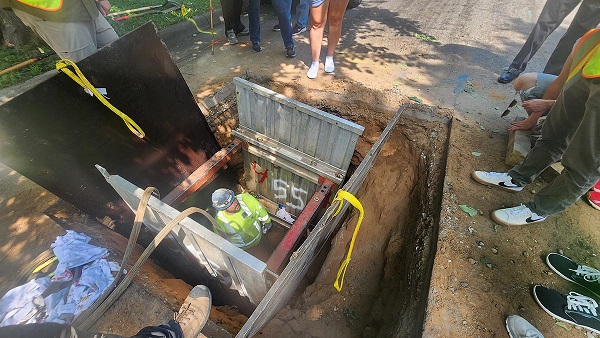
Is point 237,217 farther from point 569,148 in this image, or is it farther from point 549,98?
point 549,98

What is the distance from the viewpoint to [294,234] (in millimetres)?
2830

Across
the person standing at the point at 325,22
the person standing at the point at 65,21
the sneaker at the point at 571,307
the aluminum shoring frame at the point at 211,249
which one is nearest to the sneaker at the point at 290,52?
the person standing at the point at 325,22

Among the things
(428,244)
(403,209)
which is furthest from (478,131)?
(428,244)

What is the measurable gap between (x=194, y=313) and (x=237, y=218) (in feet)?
3.18

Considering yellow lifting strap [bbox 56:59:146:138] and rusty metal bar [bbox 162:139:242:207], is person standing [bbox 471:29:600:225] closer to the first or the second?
rusty metal bar [bbox 162:139:242:207]

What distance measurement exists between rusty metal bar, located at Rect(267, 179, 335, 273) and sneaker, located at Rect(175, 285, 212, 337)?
0.59 meters

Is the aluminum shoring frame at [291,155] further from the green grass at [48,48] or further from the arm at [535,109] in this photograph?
the green grass at [48,48]

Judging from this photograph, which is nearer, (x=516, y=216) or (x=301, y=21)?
(x=516, y=216)

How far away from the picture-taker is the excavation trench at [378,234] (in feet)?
9.22

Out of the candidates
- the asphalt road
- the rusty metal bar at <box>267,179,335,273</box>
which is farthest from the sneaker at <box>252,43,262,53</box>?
the rusty metal bar at <box>267,179,335,273</box>

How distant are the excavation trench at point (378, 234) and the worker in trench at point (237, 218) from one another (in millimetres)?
607

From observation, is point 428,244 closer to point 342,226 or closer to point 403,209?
point 403,209

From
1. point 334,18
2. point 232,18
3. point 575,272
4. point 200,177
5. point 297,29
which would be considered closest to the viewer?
point 575,272

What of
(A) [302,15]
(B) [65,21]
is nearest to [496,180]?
(B) [65,21]
